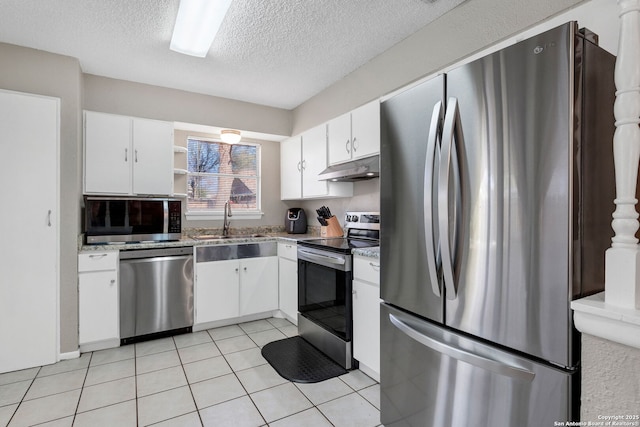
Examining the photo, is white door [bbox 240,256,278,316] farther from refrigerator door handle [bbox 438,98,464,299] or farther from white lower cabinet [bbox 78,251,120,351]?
refrigerator door handle [bbox 438,98,464,299]

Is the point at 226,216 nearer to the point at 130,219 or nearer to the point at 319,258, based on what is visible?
the point at 130,219

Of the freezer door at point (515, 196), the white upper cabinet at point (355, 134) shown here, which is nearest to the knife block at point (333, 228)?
the white upper cabinet at point (355, 134)

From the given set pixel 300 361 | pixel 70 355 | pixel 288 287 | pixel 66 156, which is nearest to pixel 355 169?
pixel 288 287

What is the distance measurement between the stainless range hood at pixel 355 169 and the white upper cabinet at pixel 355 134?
83 millimetres

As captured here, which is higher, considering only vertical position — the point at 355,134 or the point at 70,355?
the point at 355,134

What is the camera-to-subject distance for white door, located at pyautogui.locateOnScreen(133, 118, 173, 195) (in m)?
3.16

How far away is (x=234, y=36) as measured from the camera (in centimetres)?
246

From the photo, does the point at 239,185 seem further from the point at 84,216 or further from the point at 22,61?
the point at 22,61

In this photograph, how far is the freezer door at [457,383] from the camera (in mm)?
1085

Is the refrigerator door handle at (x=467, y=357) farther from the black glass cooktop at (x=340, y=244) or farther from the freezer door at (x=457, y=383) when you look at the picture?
the black glass cooktop at (x=340, y=244)

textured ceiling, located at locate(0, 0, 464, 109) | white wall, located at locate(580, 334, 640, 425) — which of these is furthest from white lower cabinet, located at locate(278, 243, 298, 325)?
white wall, located at locate(580, 334, 640, 425)

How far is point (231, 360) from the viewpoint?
2643 mm

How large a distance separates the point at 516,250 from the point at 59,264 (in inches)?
126

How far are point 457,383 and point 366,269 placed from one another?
1.02m
